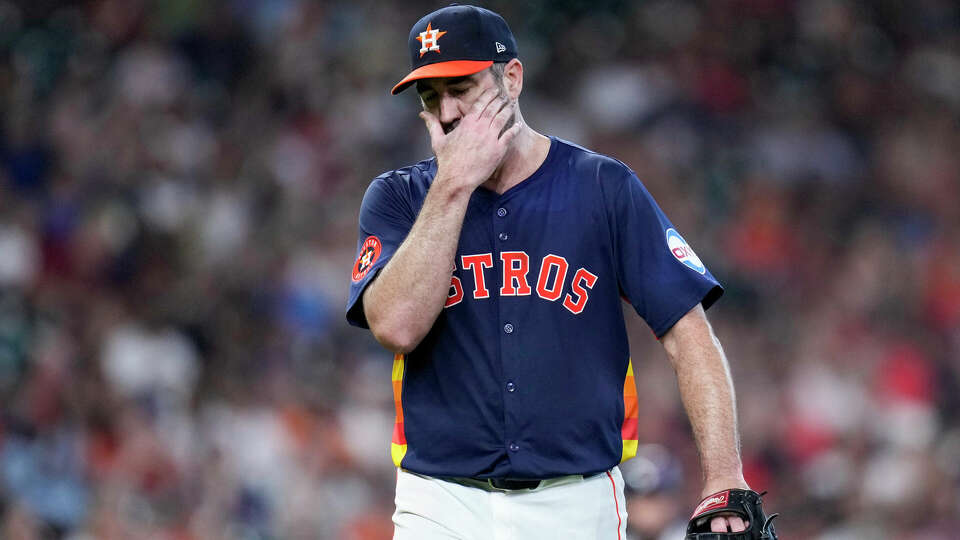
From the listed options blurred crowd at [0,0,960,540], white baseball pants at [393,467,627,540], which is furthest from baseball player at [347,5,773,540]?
blurred crowd at [0,0,960,540]

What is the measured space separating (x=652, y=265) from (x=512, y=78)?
2.09ft

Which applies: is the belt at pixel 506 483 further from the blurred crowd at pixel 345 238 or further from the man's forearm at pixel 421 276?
the blurred crowd at pixel 345 238

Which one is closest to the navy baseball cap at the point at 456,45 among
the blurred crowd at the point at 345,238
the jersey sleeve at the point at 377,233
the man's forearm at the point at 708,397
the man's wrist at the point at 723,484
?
the jersey sleeve at the point at 377,233

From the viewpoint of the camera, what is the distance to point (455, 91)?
332 cm

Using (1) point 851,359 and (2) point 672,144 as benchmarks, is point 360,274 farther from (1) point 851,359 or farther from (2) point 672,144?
(2) point 672,144

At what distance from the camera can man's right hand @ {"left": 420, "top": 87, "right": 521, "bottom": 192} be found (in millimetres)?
3193

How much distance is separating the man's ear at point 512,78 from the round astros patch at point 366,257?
0.53m

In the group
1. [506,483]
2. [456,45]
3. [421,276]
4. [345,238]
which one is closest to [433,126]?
[456,45]

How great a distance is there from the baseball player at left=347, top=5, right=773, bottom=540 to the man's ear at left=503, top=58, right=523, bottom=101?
0.03ft

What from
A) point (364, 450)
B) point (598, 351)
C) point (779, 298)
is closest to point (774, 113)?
point (779, 298)

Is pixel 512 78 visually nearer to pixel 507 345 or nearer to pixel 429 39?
pixel 429 39

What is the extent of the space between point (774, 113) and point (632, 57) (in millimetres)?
1176

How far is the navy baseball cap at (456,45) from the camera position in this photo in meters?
3.25

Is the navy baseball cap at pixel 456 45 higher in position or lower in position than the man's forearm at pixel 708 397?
higher
